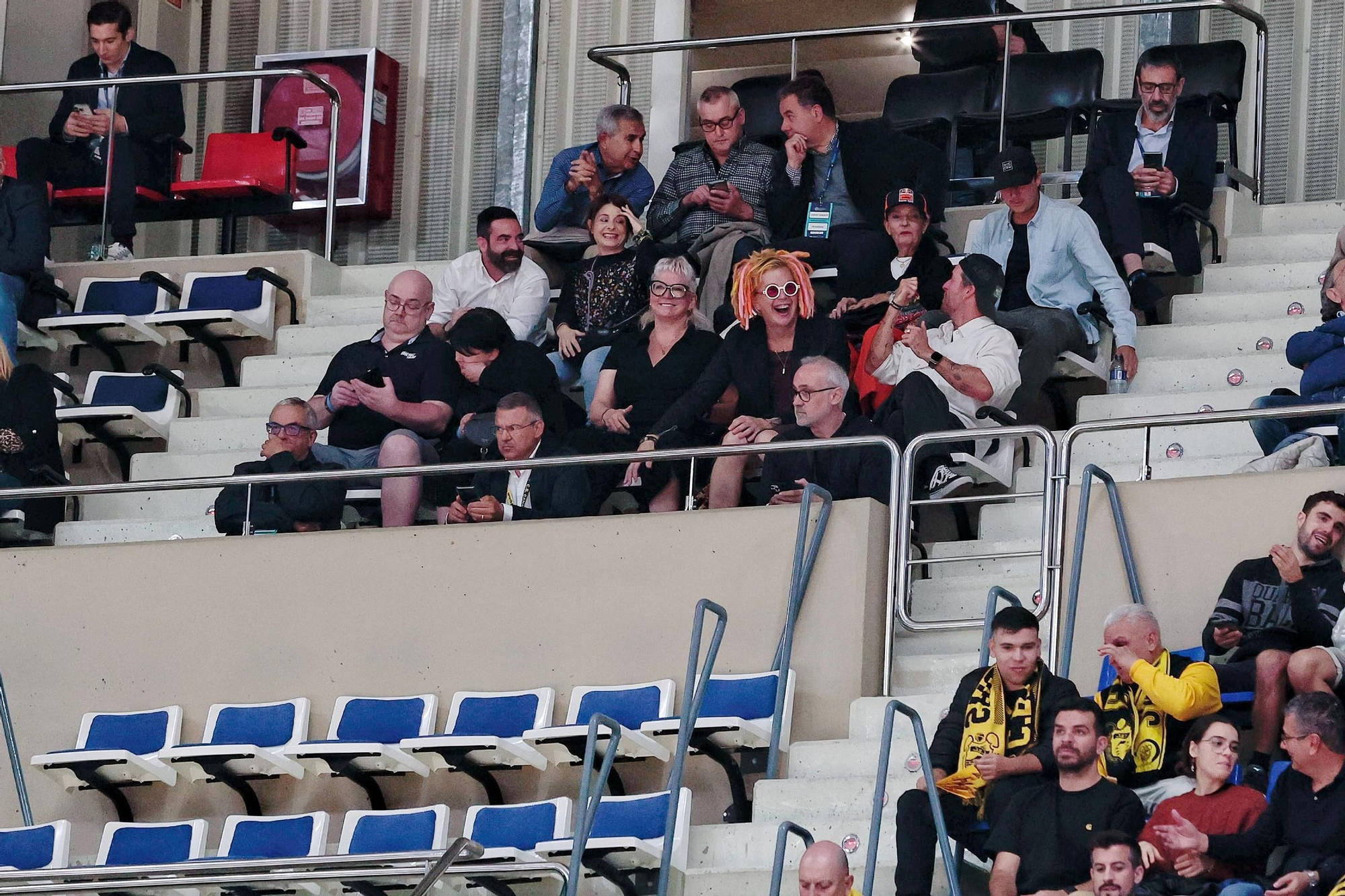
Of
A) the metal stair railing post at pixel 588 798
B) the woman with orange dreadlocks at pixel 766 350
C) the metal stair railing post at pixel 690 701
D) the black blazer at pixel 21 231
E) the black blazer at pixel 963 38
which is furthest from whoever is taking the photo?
the black blazer at pixel 963 38

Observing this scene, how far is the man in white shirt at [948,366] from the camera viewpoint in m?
7.77

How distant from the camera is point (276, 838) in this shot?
7.46 m

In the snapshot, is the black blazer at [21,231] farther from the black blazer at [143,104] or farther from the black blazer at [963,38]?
the black blazer at [963,38]

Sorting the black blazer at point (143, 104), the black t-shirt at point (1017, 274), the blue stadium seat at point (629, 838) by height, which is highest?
the black blazer at point (143, 104)

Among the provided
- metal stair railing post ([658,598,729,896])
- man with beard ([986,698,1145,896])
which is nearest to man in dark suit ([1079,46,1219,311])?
metal stair railing post ([658,598,729,896])

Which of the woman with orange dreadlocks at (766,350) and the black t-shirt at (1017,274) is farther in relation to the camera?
the black t-shirt at (1017,274)

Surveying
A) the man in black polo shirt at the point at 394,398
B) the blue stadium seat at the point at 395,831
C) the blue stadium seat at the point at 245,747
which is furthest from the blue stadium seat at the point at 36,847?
the man in black polo shirt at the point at 394,398

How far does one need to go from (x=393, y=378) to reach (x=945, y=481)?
6.80ft

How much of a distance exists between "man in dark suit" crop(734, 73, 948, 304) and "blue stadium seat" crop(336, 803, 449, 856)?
248 cm

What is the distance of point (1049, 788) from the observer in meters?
6.26

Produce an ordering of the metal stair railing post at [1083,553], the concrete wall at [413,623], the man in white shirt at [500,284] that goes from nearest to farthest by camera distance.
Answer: the metal stair railing post at [1083,553], the concrete wall at [413,623], the man in white shirt at [500,284]

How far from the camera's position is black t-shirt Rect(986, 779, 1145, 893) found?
240 inches

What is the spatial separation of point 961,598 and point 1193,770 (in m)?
1.44

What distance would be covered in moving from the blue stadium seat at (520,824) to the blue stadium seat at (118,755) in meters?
1.16
